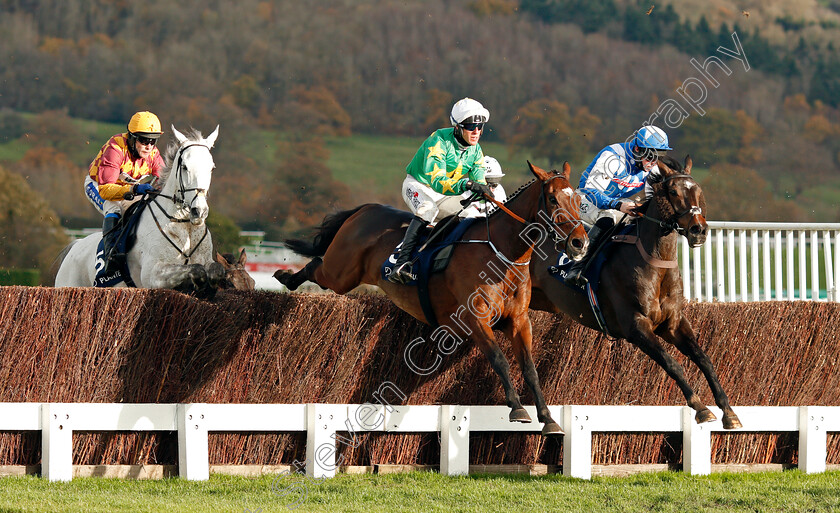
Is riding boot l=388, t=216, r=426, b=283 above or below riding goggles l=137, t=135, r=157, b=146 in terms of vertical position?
below

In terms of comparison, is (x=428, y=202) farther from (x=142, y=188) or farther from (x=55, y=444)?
(x=55, y=444)

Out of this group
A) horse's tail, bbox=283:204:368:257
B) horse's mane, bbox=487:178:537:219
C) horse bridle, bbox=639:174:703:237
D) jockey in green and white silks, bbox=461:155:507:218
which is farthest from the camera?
horse's tail, bbox=283:204:368:257

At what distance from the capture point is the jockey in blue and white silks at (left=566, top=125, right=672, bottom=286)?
23.4 ft

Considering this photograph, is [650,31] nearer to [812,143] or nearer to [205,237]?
[812,143]

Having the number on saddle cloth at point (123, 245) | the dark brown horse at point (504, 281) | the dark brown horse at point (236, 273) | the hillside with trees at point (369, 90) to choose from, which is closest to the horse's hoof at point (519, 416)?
the dark brown horse at point (504, 281)

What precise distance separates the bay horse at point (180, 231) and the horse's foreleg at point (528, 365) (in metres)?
1.98

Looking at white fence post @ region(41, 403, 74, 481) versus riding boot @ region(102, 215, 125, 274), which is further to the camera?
riding boot @ region(102, 215, 125, 274)

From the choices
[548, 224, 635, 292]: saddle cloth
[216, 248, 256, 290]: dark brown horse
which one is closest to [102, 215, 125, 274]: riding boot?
[216, 248, 256, 290]: dark brown horse

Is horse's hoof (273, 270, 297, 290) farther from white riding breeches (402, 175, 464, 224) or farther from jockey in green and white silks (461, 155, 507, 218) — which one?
jockey in green and white silks (461, 155, 507, 218)

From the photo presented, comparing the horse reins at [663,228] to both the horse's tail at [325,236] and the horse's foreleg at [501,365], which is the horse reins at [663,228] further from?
the horse's tail at [325,236]

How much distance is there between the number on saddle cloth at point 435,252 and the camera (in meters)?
6.82

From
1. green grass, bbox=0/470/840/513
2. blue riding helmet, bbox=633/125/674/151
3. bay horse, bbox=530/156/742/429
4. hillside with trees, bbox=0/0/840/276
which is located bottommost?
green grass, bbox=0/470/840/513

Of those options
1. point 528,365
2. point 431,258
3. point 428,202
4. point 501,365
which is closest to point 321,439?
point 501,365

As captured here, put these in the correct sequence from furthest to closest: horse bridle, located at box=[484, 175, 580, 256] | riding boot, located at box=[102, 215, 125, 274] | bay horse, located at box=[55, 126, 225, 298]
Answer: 1. riding boot, located at box=[102, 215, 125, 274]
2. bay horse, located at box=[55, 126, 225, 298]
3. horse bridle, located at box=[484, 175, 580, 256]
